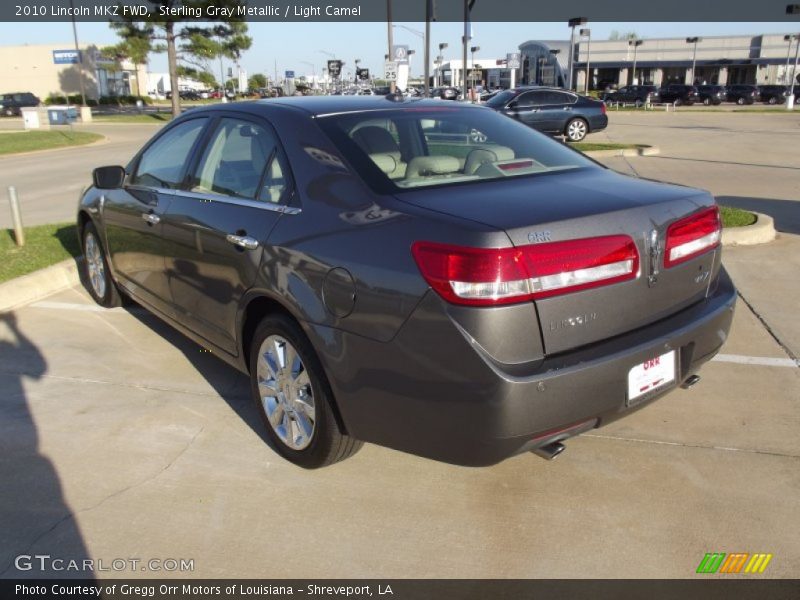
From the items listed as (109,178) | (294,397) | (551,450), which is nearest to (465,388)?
(551,450)

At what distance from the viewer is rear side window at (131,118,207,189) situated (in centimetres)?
418

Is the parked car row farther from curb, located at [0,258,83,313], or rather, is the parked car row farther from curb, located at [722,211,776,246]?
curb, located at [0,258,83,313]

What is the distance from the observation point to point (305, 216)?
3016mm

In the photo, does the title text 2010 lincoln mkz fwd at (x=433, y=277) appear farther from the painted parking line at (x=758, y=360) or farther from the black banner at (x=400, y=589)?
the painted parking line at (x=758, y=360)

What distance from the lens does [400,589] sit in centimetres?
256

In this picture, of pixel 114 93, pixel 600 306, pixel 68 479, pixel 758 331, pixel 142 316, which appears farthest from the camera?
pixel 114 93

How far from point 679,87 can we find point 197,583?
58135 mm

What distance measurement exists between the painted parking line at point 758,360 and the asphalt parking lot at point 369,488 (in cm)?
2

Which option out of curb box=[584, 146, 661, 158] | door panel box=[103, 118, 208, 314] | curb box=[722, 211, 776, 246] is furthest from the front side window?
curb box=[584, 146, 661, 158]

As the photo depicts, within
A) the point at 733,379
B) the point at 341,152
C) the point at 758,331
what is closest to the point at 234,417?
the point at 341,152

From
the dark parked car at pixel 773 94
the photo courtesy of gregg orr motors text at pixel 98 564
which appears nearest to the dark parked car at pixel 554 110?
the photo courtesy of gregg orr motors text at pixel 98 564

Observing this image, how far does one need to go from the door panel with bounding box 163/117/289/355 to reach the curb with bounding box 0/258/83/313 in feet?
8.19

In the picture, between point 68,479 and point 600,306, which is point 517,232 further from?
point 68,479

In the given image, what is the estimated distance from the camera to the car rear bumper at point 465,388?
243 centimetres
